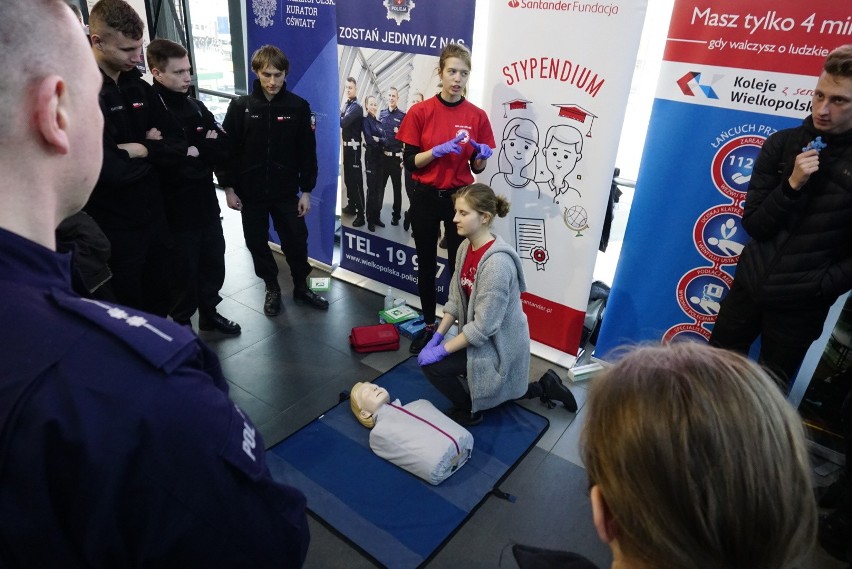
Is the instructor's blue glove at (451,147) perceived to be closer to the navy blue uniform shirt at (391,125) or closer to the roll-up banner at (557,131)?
the roll-up banner at (557,131)

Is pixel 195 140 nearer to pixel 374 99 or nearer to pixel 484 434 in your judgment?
pixel 374 99

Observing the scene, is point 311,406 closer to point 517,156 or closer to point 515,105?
point 517,156

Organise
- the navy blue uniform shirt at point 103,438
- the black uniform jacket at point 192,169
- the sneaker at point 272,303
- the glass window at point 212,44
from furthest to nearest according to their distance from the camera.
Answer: the glass window at point 212,44 < the sneaker at point 272,303 < the black uniform jacket at point 192,169 < the navy blue uniform shirt at point 103,438

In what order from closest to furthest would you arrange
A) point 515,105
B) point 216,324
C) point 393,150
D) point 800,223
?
point 800,223, point 515,105, point 216,324, point 393,150

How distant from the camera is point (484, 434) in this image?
115 inches

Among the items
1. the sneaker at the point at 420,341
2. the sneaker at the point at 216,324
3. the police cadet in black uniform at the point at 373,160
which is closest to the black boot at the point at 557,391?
the sneaker at the point at 420,341

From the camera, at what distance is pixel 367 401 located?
9.38 feet

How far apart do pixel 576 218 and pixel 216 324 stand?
2570mm

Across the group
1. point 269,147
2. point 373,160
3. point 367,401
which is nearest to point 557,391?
point 367,401

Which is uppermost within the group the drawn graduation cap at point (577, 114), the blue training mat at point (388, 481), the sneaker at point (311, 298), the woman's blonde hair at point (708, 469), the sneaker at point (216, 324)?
the drawn graduation cap at point (577, 114)

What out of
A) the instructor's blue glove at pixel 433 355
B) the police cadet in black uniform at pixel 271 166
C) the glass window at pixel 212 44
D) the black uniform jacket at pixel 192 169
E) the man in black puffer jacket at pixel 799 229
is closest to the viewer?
the man in black puffer jacket at pixel 799 229

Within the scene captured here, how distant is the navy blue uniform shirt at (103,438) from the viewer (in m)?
0.60

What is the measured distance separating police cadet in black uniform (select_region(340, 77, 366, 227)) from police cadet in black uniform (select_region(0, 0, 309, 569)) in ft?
10.9

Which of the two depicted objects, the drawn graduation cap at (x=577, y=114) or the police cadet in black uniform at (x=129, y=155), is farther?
the drawn graduation cap at (x=577, y=114)
